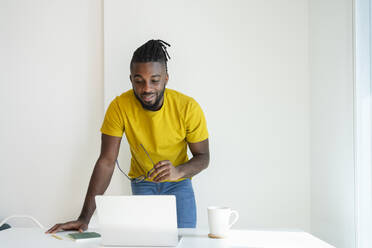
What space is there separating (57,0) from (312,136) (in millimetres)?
2202

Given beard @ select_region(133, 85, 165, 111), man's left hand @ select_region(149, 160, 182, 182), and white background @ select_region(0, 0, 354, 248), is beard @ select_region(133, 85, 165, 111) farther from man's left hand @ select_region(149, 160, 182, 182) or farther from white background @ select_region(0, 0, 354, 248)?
white background @ select_region(0, 0, 354, 248)

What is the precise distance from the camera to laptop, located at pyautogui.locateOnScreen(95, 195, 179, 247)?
130cm

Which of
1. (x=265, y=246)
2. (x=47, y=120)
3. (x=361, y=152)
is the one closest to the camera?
(x=265, y=246)

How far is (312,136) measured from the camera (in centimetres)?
262

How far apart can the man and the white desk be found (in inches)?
18.8

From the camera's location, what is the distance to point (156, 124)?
6.84 feet

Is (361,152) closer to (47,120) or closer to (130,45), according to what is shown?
(130,45)

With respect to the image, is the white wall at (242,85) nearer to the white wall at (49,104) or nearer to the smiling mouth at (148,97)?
the white wall at (49,104)

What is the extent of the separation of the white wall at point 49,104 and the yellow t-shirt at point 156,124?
29.2 inches

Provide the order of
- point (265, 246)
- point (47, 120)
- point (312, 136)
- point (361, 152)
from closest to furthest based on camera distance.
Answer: point (265, 246) < point (361, 152) < point (312, 136) < point (47, 120)

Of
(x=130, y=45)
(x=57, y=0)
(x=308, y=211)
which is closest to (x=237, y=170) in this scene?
(x=308, y=211)

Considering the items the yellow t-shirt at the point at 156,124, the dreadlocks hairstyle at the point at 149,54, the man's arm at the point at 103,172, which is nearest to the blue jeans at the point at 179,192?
the yellow t-shirt at the point at 156,124

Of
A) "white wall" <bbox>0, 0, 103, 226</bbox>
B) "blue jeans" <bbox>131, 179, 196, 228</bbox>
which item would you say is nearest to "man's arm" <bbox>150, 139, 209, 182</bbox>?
"blue jeans" <bbox>131, 179, 196, 228</bbox>

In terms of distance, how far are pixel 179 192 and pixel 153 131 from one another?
0.41 metres
